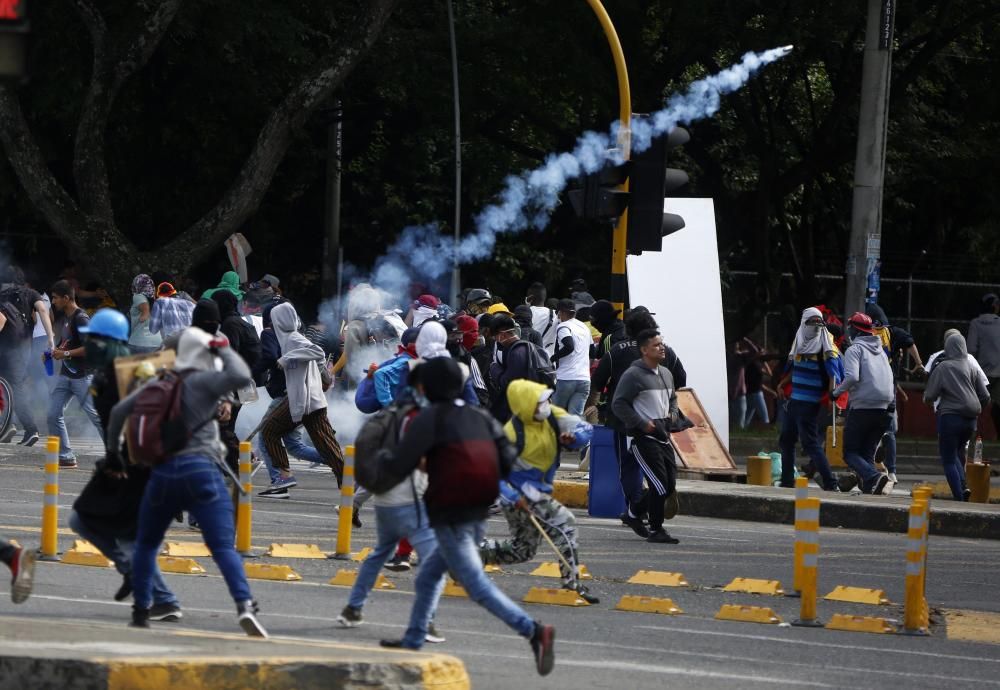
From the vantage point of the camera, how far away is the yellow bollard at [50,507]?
11930 millimetres

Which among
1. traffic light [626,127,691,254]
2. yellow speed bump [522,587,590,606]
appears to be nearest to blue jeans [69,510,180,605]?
yellow speed bump [522,587,590,606]

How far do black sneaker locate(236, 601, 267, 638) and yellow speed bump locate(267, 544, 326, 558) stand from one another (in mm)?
3847

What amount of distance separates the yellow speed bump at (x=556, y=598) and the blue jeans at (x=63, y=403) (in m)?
7.09

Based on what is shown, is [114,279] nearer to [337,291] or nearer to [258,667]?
[337,291]

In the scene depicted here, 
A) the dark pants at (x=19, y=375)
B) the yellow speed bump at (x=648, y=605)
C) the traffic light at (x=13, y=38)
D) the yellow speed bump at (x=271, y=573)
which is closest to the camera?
the traffic light at (x=13, y=38)

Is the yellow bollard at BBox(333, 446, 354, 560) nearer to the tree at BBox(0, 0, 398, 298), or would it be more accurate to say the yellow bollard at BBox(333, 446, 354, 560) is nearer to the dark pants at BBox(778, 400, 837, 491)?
the dark pants at BBox(778, 400, 837, 491)

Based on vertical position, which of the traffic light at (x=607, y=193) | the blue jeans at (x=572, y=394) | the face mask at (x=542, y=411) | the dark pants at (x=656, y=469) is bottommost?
the dark pants at (x=656, y=469)

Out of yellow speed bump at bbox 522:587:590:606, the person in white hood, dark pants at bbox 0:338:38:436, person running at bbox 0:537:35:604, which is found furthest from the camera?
dark pants at bbox 0:338:38:436

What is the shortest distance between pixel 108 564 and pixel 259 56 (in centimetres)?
1799

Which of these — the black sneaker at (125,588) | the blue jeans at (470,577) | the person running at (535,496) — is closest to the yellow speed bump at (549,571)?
the person running at (535,496)

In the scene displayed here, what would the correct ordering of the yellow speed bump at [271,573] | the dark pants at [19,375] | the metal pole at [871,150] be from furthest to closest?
the metal pole at [871,150] → the dark pants at [19,375] → the yellow speed bump at [271,573]

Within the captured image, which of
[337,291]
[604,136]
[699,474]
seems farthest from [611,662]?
[604,136]

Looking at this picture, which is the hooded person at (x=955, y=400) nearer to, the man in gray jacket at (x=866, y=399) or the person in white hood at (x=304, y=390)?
the man in gray jacket at (x=866, y=399)

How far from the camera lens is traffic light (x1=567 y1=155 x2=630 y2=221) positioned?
17781 millimetres
